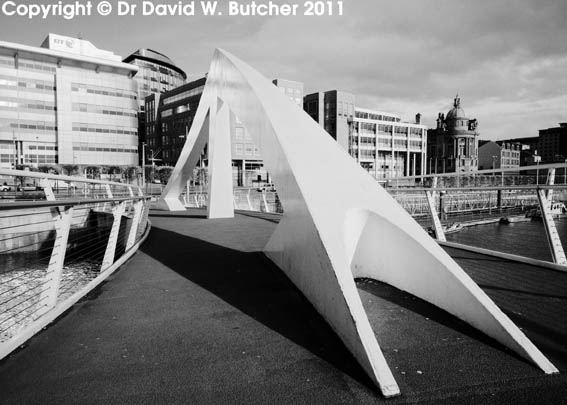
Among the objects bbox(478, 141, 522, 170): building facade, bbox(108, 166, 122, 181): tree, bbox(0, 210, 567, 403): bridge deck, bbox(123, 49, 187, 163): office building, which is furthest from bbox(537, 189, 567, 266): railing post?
bbox(478, 141, 522, 170): building facade

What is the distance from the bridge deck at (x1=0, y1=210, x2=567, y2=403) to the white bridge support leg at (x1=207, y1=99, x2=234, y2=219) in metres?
8.37

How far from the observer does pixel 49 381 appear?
2357mm

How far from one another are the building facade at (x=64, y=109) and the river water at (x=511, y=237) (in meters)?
54.7

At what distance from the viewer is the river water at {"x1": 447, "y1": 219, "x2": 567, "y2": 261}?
2348cm

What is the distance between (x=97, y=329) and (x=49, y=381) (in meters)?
0.88

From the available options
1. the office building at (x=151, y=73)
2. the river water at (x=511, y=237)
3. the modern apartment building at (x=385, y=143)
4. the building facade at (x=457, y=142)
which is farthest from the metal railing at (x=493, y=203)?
the office building at (x=151, y=73)

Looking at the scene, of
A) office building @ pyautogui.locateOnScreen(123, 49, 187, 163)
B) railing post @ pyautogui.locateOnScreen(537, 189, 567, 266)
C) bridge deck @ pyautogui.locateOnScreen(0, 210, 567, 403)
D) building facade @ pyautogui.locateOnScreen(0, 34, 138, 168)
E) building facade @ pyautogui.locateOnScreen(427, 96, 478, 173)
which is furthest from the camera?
building facade @ pyautogui.locateOnScreen(427, 96, 478, 173)

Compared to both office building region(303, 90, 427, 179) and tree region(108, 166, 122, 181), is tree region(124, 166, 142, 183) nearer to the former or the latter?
tree region(108, 166, 122, 181)

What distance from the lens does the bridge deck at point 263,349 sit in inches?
87.6

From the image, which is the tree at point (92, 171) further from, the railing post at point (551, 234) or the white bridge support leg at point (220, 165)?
the railing post at point (551, 234)

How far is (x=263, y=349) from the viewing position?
2799mm

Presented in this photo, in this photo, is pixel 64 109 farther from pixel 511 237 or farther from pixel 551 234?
pixel 551 234

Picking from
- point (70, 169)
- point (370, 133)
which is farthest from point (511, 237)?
point (370, 133)

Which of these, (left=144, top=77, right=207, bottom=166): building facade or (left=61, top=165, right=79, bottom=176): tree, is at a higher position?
(left=144, top=77, right=207, bottom=166): building facade
